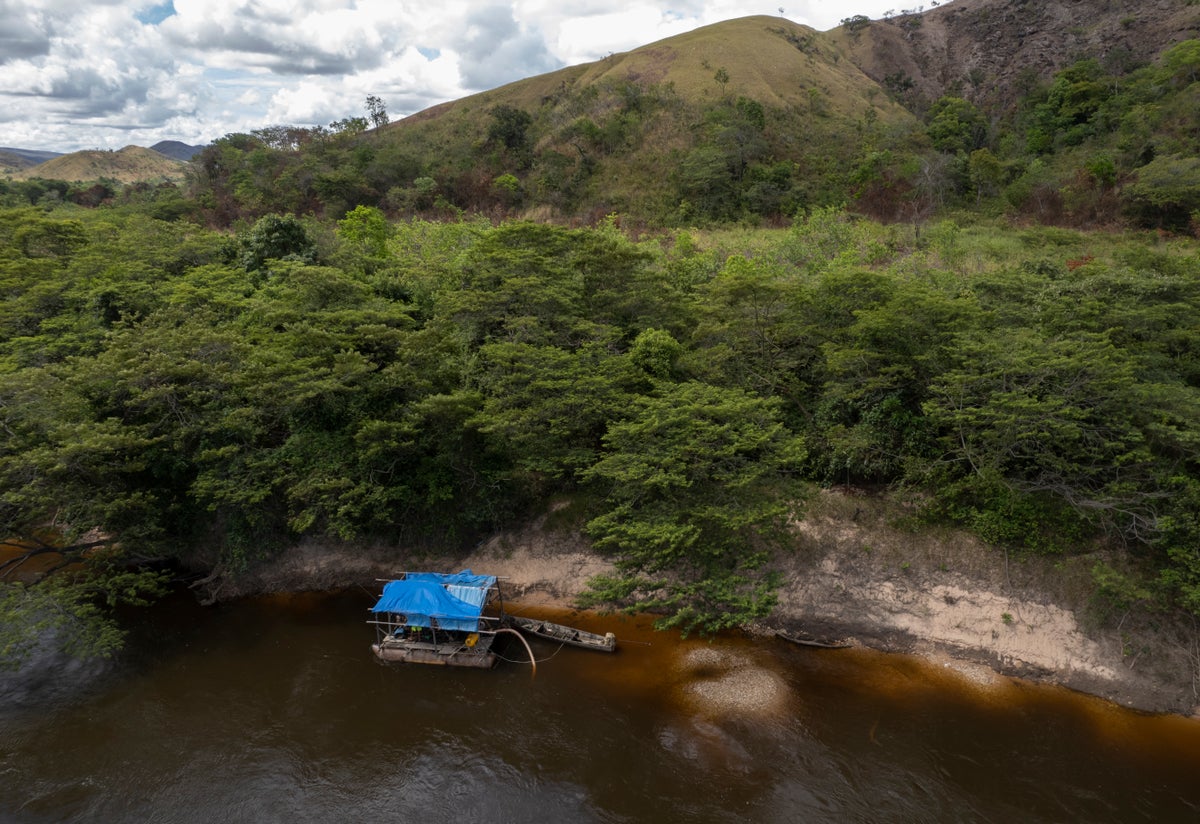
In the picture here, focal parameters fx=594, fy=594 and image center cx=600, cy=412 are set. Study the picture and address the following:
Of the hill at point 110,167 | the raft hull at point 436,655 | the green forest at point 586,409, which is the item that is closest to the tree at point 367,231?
the green forest at point 586,409

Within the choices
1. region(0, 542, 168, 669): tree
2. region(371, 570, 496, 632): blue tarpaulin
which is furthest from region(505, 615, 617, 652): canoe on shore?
region(0, 542, 168, 669): tree

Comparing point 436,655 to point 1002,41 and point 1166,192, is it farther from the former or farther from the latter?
point 1002,41

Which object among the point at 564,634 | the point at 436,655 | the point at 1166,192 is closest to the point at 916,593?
the point at 564,634

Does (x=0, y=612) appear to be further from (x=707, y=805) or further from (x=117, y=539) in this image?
(x=707, y=805)

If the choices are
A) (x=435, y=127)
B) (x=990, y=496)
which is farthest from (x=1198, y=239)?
(x=435, y=127)

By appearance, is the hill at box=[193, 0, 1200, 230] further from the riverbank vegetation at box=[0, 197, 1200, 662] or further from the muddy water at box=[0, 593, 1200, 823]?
the muddy water at box=[0, 593, 1200, 823]
